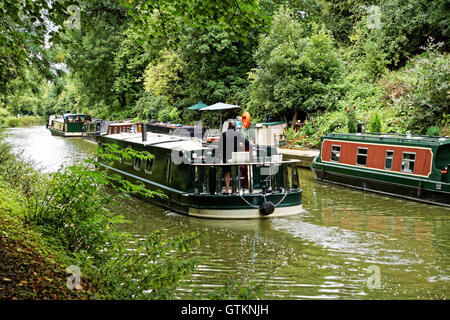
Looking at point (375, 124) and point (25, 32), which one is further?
point (375, 124)

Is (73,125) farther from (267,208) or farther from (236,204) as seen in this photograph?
(267,208)

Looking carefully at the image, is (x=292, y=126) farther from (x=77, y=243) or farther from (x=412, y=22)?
(x=77, y=243)

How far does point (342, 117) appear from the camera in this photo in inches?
806

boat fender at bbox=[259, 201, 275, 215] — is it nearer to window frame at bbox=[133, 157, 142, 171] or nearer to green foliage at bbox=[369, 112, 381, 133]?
window frame at bbox=[133, 157, 142, 171]

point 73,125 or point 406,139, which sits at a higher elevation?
point 406,139

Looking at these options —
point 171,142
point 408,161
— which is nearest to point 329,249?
point 408,161

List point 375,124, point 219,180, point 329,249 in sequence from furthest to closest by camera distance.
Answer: point 375,124, point 219,180, point 329,249

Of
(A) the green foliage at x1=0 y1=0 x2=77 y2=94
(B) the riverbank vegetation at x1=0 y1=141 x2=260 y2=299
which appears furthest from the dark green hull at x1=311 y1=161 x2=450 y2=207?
(A) the green foliage at x1=0 y1=0 x2=77 y2=94

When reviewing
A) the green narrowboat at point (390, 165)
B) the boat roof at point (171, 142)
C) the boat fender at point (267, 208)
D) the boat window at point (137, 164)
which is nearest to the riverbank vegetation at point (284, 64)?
the boat roof at point (171, 142)

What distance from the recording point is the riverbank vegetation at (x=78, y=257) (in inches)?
155

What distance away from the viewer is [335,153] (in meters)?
16.2

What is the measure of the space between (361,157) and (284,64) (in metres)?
9.34

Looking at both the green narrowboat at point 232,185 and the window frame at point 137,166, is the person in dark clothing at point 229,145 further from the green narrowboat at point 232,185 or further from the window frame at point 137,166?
the window frame at point 137,166
